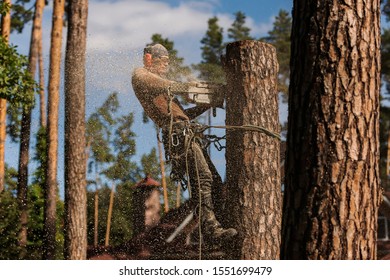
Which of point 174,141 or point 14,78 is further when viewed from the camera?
point 14,78

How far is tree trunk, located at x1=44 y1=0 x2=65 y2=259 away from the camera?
2020cm

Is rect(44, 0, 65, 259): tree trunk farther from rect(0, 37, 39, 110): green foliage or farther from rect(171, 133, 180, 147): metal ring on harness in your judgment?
rect(171, 133, 180, 147): metal ring on harness

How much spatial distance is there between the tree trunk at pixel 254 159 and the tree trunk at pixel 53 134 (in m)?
12.8

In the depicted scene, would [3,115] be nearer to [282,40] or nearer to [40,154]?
[40,154]

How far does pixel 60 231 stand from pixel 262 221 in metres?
19.7

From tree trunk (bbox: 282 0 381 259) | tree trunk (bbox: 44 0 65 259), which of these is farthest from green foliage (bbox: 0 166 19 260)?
tree trunk (bbox: 282 0 381 259)

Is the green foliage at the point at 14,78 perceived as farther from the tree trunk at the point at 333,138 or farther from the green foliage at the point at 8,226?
the tree trunk at the point at 333,138

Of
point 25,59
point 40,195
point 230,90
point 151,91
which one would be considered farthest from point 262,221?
point 40,195

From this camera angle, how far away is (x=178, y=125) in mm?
8336

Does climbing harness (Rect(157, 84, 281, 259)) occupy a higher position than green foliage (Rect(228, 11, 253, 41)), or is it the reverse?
green foliage (Rect(228, 11, 253, 41))

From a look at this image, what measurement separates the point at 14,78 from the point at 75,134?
361 cm

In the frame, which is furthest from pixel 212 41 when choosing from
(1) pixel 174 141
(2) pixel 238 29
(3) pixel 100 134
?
(1) pixel 174 141

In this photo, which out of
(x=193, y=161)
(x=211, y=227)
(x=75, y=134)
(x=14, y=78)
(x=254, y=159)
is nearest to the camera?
(x=254, y=159)

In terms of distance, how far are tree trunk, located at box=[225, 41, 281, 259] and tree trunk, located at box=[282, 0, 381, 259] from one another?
300 centimetres
